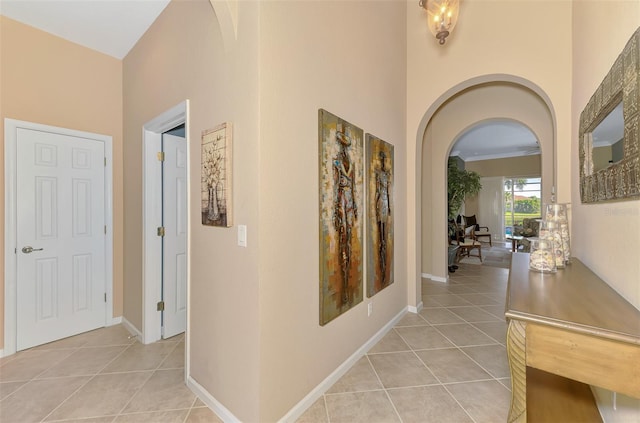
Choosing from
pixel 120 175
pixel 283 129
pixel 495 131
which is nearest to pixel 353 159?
pixel 283 129

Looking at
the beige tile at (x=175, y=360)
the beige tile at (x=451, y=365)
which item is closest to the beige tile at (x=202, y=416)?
the beige tile at (x=175, y=360)

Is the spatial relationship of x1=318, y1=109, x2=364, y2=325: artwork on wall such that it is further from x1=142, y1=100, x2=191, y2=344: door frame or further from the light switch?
x1=142, y1=100, x2=191, y2=344: door frame

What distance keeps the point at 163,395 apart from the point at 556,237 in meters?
2.88

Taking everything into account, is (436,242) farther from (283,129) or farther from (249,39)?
(249,39)

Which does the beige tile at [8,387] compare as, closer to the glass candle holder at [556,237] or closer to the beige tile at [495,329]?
the glass candle holder at [556,237]

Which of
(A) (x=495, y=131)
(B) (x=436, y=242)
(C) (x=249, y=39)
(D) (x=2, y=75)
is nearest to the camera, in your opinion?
(C) (x=249, y=39)

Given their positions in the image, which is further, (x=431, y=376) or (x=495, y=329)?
(x=495, y=329)

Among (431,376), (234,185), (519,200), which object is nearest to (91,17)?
(234,185)

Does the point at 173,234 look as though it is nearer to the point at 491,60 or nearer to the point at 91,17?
the point at 91,17

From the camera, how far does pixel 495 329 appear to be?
297 centimetres

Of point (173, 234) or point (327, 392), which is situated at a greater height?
point (173, 234)

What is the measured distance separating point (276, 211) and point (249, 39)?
0.97 meters

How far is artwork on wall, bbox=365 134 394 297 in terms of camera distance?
2543 millimetres

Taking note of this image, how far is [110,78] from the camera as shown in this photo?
3240 millimetres
